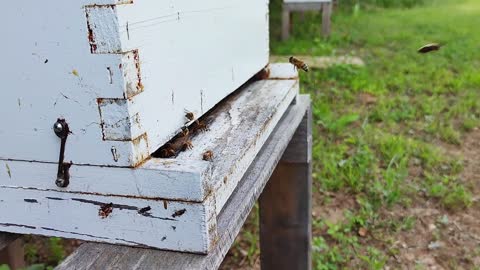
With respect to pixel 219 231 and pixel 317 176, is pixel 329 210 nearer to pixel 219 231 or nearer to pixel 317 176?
pixel 317 176

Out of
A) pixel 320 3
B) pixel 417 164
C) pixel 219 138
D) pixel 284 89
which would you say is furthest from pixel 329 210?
pixel 320 3

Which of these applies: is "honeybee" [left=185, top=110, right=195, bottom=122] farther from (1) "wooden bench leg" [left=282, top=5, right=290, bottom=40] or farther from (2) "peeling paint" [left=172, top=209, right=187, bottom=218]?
(1) "wooden bench leg" [left=282, top=5, right=290, bottom=40]

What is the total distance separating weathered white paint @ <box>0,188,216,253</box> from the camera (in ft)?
2.30

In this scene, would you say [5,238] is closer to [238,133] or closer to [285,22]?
[238,133]

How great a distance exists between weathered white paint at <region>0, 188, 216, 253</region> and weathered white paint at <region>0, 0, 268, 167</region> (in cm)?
6

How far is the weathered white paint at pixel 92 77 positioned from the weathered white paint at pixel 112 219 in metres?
0.06

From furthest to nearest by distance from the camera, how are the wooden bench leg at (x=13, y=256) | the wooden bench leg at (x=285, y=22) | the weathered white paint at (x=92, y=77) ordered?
the wooden bench leg at (x=285, y=22) → the wooden bench leg at (x=13, y=256) → the weathered white paint at (x=92, y=77)

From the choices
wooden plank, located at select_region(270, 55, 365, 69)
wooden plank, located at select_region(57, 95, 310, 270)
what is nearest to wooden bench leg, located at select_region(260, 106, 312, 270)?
wooden plank, located at select_region(57, 95, 310, 270)

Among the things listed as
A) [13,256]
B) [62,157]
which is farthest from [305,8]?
[62,157]

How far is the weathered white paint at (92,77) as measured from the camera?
66cm

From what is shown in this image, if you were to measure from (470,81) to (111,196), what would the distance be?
4469 millimetres

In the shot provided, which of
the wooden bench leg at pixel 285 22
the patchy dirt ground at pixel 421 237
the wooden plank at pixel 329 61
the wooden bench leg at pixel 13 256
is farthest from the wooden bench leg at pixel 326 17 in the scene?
the wooden bench leg at pixel 13 256

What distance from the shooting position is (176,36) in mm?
808

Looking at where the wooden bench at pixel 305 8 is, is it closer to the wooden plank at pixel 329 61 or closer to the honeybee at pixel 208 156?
the wooden plank at pixel 329 61
